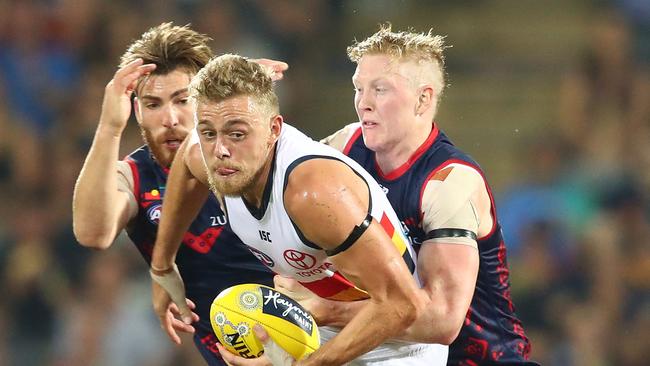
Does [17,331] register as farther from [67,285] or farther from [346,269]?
[346,269]

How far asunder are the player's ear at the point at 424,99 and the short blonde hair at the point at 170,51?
962mm

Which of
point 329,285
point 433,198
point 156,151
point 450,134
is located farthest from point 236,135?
point 450,134

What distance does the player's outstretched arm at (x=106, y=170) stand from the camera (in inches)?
142

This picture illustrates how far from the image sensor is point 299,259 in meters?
3.06

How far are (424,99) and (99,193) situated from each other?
1247 millimetres

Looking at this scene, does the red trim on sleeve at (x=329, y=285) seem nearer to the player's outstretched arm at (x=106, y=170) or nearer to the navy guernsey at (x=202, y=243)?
the navy guernsey at (x=202, y=243)

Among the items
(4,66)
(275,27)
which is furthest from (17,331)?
(275,27)

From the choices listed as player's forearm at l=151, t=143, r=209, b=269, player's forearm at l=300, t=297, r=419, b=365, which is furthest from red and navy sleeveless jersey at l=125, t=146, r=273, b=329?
player's forearm at l=300, t=297, r=419, b=365

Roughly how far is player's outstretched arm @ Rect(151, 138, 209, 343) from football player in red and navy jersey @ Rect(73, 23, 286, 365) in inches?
1.0

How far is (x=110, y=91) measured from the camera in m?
3.61

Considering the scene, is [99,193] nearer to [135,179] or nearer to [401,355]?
[135,179]

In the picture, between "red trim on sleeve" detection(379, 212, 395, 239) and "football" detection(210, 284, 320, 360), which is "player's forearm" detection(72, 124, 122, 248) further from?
"red trim on sleeve" detection(379, 212, 395, 239)

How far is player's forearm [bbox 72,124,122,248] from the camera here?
365 cm

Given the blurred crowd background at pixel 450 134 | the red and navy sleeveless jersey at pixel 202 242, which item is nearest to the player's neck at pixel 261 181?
the red and navy sleeveless jersey at pixel 202 242
